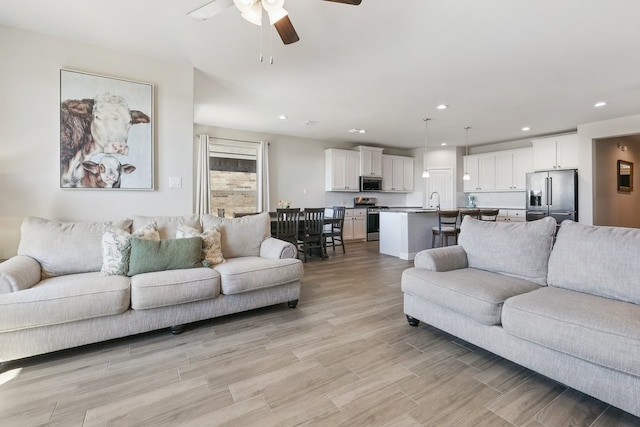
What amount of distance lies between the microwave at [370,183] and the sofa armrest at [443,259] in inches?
201

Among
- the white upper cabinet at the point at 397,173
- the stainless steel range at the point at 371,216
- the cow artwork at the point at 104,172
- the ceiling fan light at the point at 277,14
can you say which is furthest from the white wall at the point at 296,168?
the ceiling fan light at the point at 277,14

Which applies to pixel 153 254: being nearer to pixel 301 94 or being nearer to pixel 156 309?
pixel 156 309

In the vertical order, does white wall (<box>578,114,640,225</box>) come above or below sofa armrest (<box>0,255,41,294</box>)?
above

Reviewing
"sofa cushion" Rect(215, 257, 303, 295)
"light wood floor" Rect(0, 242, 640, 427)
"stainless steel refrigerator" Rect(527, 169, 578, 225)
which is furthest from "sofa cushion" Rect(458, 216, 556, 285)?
"stainless steel refrigerator" Rect(527, 169, 578, 225)

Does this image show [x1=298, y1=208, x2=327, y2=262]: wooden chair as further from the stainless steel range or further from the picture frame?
the picture frame

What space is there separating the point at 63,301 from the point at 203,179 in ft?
13.5

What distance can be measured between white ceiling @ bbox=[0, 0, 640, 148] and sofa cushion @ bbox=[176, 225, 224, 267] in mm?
1823

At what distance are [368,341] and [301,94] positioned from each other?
11.1 feet

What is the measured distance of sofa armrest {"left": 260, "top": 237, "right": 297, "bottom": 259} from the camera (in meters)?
2.95

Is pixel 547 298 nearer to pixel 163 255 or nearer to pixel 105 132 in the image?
pixel 163 255

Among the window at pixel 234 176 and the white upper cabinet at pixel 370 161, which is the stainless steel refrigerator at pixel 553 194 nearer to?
the white upper cabinet at pixel 370 161

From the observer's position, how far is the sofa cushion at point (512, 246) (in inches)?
88.2

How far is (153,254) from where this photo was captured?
7.91 feet

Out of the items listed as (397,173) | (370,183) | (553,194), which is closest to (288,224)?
(370,183)
